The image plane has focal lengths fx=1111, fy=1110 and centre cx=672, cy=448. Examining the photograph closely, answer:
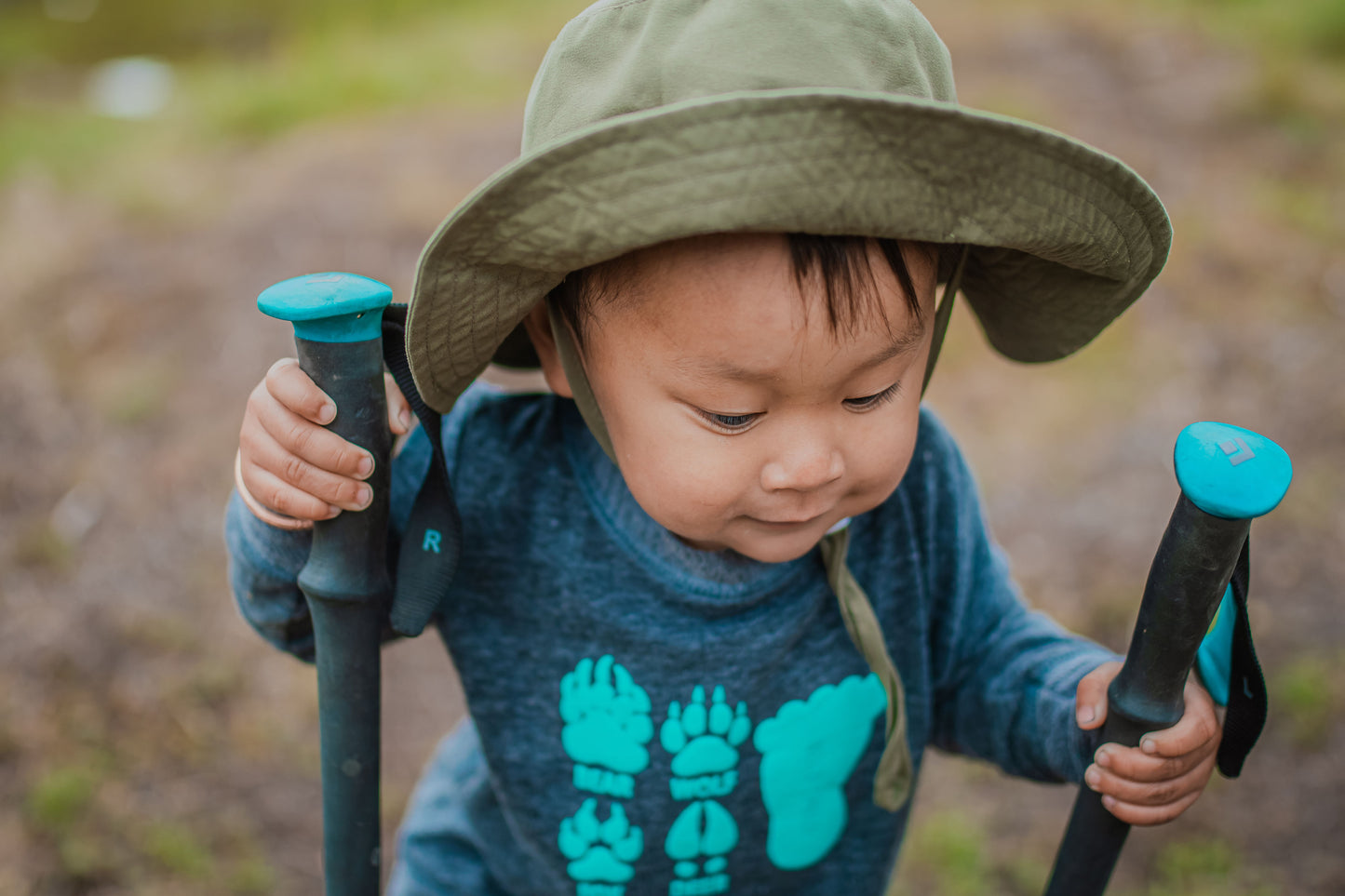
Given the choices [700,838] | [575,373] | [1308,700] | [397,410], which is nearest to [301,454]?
[397,410]

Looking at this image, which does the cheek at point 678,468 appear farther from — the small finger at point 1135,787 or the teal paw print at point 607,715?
the small finger at point 1135,787

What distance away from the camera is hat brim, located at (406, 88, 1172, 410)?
0.90 m

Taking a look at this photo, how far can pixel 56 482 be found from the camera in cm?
346

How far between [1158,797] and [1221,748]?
0.29 ft

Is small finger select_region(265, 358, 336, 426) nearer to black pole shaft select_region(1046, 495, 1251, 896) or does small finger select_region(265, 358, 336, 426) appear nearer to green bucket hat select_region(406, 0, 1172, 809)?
green bucket hat select_region(406, 0, 1172, 809)

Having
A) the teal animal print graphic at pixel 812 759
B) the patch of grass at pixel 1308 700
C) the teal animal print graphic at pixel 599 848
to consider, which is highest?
the teal animal print graphic at pixel 812 759

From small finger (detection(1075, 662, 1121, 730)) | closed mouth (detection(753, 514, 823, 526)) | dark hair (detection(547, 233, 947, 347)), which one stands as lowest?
small finger (detection(1075, 662, 1121, 730))

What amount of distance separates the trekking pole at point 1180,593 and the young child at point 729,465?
60mm

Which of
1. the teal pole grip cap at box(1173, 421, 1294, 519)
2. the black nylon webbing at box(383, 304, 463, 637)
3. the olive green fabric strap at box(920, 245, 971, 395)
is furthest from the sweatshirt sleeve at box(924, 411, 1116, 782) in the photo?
the black nylon webbing at box(383, 304, 463, 637)

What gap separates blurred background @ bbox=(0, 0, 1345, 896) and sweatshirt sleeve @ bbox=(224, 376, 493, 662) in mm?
1260

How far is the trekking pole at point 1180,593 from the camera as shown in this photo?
96 centimetres

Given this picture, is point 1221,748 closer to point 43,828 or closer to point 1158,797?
point 1158,797

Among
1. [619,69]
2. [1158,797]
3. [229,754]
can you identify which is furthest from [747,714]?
[229,754]

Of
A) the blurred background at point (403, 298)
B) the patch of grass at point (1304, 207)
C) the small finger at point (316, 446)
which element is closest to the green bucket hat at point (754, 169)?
the small finger at point (316, 446)
